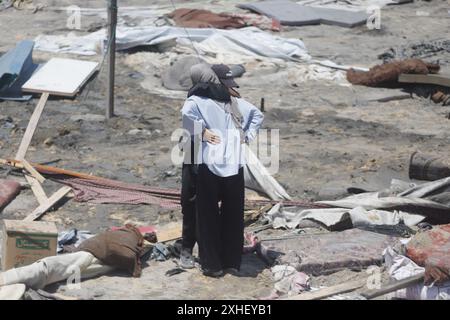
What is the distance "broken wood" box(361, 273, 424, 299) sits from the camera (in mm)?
7844

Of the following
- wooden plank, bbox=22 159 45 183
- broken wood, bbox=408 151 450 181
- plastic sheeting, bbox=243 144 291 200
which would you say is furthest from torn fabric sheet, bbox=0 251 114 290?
broken wood, bbox=408 151 450 181

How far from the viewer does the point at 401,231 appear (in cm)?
935

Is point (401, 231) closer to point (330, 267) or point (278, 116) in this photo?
point (330, 267)

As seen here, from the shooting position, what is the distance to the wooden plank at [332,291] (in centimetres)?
789

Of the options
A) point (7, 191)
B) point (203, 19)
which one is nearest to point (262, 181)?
point (7, 191)

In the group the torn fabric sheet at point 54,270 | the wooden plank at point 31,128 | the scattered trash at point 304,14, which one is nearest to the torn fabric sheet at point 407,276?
the torn fabric sheet at point 54,270

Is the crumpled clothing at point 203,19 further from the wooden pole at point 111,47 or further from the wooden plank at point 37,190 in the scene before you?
the wooden plank at point 37,190

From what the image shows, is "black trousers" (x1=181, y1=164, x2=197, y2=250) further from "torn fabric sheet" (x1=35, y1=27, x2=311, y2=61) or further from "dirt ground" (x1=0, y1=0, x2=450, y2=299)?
"torn fabric sheet" (x1=35, y1=27, x2=311, y2=61)

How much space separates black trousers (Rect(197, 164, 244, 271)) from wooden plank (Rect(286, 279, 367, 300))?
82cm

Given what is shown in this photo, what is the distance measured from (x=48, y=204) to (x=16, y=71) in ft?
16.6

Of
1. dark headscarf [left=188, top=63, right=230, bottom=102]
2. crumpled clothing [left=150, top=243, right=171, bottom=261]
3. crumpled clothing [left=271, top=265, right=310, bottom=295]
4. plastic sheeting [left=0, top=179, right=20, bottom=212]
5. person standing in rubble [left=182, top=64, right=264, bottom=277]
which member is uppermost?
dark headscarf [left=188, top=63, right=230, bottom=102]

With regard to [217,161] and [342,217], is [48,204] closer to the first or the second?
[217,161]

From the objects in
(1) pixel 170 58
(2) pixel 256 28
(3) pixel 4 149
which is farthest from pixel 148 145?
(2) pixel 256 28

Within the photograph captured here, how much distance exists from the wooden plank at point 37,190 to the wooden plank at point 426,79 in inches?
279
